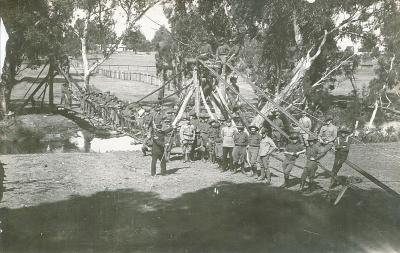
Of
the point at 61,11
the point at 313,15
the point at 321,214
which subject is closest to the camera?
the point at 321,214

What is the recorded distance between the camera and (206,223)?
7.94 m

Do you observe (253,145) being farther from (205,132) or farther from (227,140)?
(205,132)

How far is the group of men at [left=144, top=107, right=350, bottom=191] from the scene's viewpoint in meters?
10.3

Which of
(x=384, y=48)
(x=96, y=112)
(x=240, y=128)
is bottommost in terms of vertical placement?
(x=96, y=112)

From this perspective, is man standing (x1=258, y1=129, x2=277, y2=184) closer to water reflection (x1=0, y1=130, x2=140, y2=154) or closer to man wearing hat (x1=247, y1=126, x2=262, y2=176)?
man wearing hat (x1=247, y1=126, x2=262, y2=176)

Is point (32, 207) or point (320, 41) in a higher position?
point (320, 41)

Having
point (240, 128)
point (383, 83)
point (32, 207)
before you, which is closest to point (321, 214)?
point (240, 128)

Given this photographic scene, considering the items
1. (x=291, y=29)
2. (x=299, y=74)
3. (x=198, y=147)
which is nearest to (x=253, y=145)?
(x=198, y=147)

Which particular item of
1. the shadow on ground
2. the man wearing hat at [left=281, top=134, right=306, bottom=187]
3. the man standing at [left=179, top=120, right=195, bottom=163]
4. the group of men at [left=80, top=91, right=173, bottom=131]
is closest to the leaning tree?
the group of men at [left=80, top=91, right=173, bottom=131]

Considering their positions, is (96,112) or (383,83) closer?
(96,112)

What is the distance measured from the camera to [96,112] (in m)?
21.6

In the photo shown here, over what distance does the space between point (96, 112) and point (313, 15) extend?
11305mm

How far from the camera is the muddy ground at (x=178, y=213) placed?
6957 mm

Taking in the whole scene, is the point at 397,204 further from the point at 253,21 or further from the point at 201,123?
the point at 253,21
